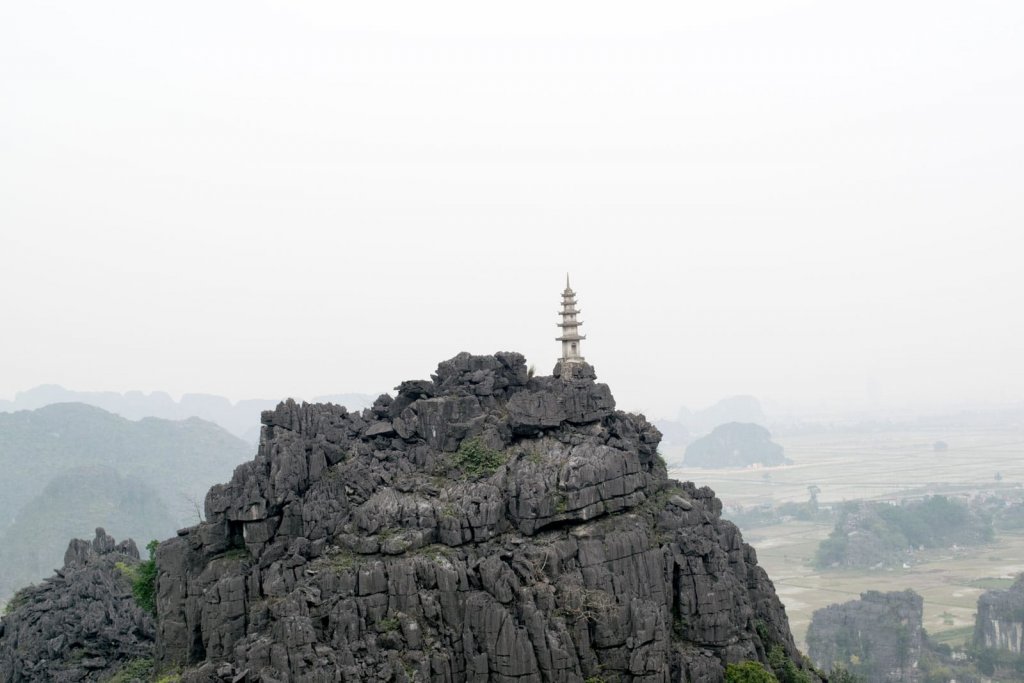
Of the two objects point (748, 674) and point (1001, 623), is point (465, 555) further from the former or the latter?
point (1001, 623)

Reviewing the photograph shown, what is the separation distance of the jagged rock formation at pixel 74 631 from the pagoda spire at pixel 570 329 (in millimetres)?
25750

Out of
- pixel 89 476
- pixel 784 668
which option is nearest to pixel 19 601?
pixel 784 668

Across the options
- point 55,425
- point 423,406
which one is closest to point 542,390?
point 423,406

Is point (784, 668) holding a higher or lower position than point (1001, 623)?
higher

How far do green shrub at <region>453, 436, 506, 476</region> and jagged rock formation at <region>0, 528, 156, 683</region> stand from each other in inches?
765

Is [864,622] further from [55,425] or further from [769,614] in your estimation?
[55,425]

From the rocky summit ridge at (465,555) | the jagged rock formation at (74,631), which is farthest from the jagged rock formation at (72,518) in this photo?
the rocky summit ridge at (465,555)

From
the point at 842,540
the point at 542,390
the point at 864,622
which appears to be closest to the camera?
the point at 542,390

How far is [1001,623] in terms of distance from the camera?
76.6m

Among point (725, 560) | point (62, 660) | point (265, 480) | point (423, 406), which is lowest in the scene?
point (62, 660)

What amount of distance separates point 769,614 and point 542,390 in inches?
568

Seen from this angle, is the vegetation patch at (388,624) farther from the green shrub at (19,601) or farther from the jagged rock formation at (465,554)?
the green shrub at (19,601)

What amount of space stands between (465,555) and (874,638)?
5152 cm

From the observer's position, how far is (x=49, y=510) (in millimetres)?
132125
